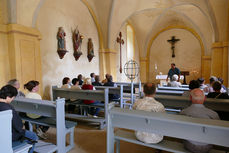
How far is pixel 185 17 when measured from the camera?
36.7 feet

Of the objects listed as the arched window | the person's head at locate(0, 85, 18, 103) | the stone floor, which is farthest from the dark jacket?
the arched window

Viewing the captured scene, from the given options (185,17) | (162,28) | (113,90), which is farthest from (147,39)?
(113,90)

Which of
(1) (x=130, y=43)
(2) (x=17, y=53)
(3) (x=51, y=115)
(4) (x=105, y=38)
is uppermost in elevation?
(1) (x=130, y=43)

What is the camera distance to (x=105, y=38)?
8930mm

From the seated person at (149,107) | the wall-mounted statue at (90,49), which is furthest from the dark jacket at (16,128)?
the wall-mounted statue at (90,49)

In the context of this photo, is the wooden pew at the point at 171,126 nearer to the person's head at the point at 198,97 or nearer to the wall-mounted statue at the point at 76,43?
the person's head at the point at 198,97

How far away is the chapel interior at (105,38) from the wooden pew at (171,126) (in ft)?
3.09

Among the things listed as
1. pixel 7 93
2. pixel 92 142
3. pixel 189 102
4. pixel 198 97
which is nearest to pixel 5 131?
pixel 7 93

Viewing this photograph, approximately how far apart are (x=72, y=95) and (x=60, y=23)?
3735mm

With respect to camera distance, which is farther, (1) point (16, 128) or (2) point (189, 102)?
(2) point (189, 102)

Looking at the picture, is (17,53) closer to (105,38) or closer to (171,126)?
(171,126)

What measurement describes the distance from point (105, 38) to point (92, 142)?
6.76 metres

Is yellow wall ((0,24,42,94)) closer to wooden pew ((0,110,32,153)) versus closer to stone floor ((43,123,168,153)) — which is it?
stone floor ((43,123,168,153))

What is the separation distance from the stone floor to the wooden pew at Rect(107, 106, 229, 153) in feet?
2.31
